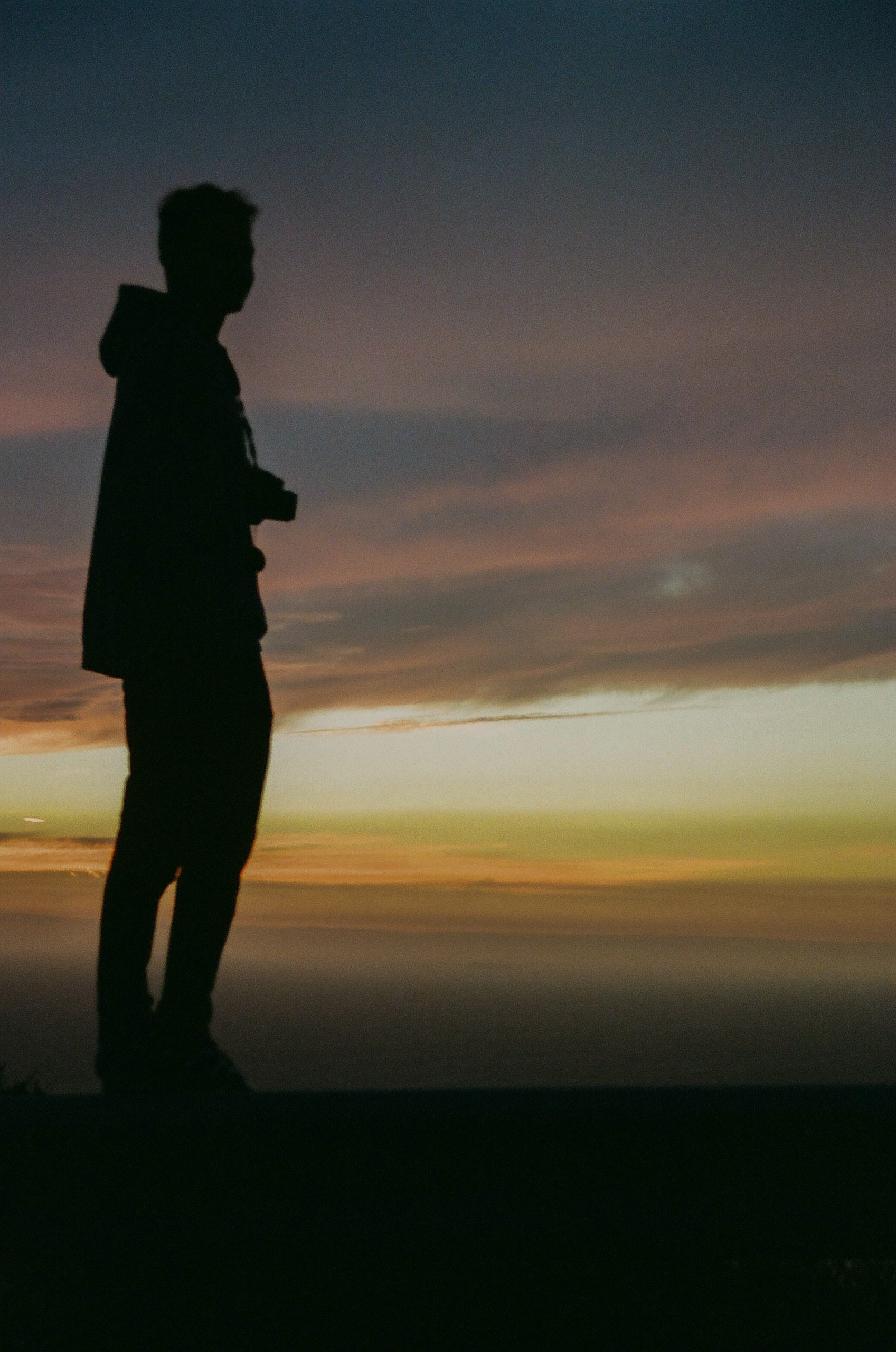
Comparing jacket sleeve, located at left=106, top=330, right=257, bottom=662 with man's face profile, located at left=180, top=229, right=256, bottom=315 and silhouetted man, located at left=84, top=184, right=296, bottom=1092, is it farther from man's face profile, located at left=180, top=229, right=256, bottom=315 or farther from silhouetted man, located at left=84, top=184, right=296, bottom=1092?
man's face profile, located at left=180, top=229, right=256, bottom=315

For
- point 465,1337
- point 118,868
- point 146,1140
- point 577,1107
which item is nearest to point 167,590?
point 118,868

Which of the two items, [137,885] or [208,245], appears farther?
[208,245]

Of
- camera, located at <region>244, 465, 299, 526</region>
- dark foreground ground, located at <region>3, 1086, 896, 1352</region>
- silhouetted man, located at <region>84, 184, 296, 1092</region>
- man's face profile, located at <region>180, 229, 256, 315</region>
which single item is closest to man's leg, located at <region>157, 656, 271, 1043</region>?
silhouetted man, located at <region>84, 184, 296, 1092</region>

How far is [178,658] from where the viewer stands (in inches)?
105

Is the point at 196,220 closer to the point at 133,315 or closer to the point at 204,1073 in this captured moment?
the point at 133,315

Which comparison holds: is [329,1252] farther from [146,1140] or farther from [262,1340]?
[146,1140]

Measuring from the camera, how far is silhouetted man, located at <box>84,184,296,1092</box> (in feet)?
8.57

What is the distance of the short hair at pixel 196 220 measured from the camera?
2.85 meters

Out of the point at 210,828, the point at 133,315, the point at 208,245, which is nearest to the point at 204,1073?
the point at 210,828

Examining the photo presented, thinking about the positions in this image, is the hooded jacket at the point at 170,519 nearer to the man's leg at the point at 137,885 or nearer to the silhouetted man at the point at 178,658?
the silhouetted man at the point at 178,658

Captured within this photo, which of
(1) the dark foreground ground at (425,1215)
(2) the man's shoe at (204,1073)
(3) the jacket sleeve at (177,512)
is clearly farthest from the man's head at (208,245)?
(1) the dark foreground ground at (425,1215)

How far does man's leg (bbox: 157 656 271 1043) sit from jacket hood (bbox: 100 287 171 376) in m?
0.92

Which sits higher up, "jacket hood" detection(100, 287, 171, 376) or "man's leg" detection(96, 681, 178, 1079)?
"jacket hood" detection(100, 287, 171, 376)

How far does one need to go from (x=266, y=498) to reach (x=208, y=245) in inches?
26.3
